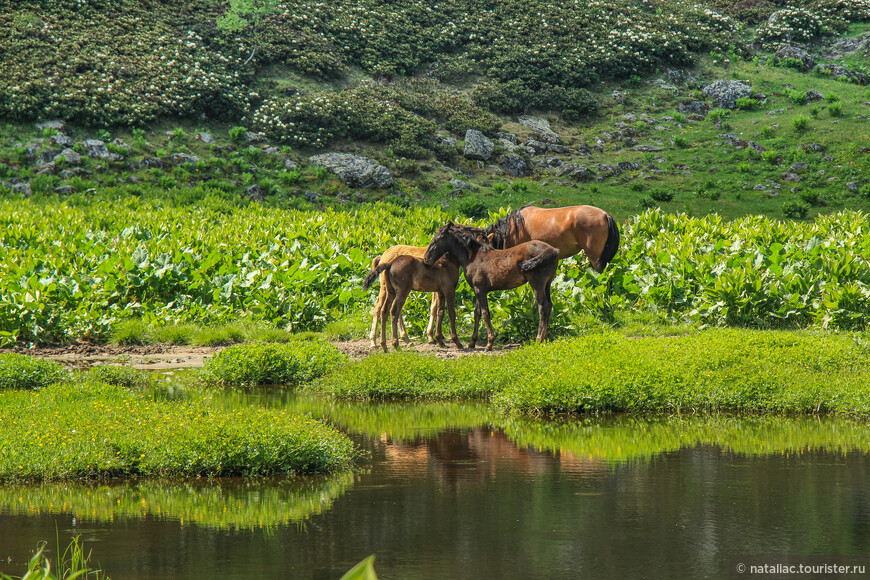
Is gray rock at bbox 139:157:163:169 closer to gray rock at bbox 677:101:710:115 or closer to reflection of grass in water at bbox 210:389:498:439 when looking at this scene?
reflection of grass in water at bbox 210:389:498:439

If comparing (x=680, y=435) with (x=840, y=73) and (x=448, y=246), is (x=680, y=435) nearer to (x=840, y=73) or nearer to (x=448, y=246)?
(x=448, y=246)

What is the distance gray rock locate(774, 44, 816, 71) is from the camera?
52.9 meters

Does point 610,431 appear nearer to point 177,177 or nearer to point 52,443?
point 52,443

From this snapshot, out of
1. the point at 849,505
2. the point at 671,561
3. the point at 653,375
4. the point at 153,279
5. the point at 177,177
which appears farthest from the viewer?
the point at 177,177

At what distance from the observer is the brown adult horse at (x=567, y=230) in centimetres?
1719

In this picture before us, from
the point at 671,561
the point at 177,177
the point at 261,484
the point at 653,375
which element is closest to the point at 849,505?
the point at 671,561

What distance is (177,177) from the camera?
3728cm

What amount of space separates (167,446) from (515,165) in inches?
1419

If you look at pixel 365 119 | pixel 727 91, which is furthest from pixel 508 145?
pixel 727 91

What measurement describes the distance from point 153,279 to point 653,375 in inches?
443

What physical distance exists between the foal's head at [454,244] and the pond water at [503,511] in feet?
18.1

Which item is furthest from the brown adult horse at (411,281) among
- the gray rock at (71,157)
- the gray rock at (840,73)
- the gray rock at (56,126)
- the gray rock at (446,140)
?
the gray rock at (840,73)

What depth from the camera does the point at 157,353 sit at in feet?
53.0

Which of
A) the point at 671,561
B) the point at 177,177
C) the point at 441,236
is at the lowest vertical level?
the point at 671,561
